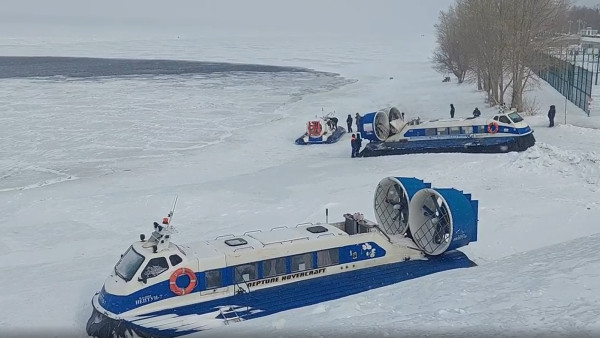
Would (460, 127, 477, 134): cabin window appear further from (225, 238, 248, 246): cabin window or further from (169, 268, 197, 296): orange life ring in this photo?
(169, 268, 197, 296): orange life ring

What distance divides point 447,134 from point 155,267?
14.3m

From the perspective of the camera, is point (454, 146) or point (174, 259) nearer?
point (174, 259)

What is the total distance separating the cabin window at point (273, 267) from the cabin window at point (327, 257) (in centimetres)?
64

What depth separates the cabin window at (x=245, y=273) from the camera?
999 cm

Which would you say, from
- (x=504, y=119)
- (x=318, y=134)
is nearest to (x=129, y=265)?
(x=504, y=119)

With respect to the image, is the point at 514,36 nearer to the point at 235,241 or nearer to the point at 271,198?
the point at 271,198

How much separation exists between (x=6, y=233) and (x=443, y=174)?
37.6ft

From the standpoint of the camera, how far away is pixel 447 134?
2172 cm

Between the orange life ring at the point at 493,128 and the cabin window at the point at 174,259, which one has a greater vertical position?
the orange life ring at the point at 493,128

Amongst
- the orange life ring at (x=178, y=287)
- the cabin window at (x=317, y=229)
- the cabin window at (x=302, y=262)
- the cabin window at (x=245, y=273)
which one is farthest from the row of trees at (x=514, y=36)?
the orange life ring at (x=178, y=287)

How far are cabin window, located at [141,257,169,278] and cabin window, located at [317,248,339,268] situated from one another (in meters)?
2.49

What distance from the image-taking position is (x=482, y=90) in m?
43.5

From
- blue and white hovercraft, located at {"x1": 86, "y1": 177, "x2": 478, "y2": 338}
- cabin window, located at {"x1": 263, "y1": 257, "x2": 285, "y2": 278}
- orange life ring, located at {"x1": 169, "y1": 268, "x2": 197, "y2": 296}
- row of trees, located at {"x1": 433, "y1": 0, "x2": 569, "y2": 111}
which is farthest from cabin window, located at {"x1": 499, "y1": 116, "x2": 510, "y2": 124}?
orange life ring, located at {"x1": 169, "y1": 268, "x2": 197, "y2": 296}

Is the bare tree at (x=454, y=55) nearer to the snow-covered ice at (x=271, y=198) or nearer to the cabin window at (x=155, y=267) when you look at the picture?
the snow-covered ice at (x=271, y=198)
